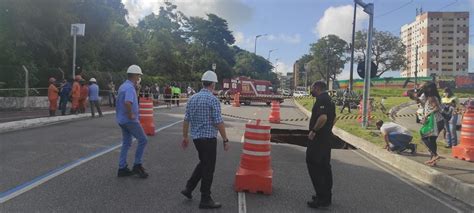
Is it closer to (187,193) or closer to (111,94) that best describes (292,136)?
(187,193)

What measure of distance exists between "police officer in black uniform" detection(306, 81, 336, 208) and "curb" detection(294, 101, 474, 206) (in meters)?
2.53

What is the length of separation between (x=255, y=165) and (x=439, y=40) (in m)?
139

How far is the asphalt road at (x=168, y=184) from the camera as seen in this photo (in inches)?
265

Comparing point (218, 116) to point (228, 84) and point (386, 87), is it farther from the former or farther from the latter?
point (386, 87)

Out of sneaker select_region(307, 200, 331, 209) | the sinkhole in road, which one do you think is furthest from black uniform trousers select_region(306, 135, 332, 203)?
the sinkhole in road

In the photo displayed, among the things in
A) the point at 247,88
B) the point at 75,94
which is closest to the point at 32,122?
the point at 75,94

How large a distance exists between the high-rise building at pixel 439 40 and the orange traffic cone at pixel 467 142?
119820 millimetres

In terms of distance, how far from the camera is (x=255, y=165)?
7.83m

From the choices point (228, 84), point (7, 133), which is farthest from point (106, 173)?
point (228, 84)

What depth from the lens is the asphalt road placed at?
6.73m

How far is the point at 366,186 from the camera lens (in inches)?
343

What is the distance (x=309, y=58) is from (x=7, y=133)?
141m

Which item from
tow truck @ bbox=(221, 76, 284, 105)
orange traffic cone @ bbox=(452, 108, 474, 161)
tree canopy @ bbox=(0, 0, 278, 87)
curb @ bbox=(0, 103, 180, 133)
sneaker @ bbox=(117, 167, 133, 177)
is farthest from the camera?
tow truck @ bbox=(221, 76, 284, 105)

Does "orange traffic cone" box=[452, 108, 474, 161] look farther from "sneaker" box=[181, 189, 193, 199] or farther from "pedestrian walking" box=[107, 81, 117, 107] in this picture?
"pedestrian walking" box=[107, 81, 117, 107]
